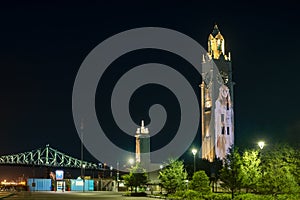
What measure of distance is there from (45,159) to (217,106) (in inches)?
3309

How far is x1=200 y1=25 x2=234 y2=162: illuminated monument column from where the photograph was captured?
121 m

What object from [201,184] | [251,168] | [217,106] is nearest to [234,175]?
[251,168]

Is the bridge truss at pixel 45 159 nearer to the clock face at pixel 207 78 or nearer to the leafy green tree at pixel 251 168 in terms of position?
the clock face at pixel 207 78

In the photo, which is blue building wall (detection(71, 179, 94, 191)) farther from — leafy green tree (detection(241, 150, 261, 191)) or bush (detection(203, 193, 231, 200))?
leafy green tree (detection(241, 150, 261, 191))

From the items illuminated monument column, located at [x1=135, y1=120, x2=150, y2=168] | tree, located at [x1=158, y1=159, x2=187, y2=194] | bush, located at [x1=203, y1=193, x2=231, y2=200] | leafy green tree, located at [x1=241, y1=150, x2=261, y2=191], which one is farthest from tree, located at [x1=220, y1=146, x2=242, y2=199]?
illuminated monument column, located at [x1=135, y1=120, x2=150, y2=168]

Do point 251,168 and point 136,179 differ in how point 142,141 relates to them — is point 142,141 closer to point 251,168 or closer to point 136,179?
point 136,179

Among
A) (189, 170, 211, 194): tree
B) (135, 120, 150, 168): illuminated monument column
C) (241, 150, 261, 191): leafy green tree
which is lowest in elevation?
(189, 170, 211, 194): tree

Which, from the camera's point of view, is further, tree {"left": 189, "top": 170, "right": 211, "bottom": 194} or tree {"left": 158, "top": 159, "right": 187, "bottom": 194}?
tree {"left": 158, "top": 159, "right": 187, "bottom": 194}

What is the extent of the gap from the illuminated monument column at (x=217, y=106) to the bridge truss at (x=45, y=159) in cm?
5762

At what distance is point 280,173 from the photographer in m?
31.8

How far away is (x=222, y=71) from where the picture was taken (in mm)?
127938

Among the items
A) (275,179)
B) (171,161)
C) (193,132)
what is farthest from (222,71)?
(275,179)

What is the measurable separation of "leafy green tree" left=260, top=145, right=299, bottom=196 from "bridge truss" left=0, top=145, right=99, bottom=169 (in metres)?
138

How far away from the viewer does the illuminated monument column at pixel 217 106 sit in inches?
4779
